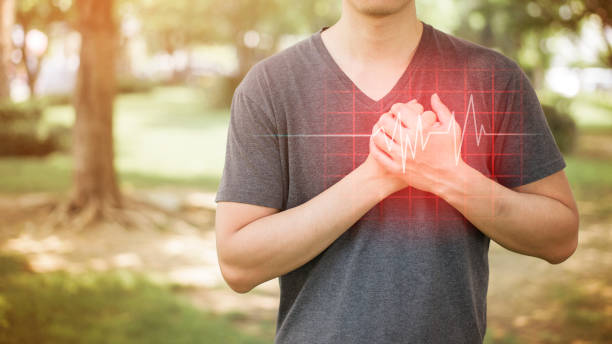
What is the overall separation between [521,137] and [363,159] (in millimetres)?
443

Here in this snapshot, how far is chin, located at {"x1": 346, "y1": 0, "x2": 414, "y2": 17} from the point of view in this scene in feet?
5.15

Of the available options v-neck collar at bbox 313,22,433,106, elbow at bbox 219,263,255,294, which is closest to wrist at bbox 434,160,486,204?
v-neck collar at bbox 313,22,433,106

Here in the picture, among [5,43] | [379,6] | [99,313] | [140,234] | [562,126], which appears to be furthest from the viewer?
[562,126]

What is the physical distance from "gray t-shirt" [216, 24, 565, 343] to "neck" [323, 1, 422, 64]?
0.16ft

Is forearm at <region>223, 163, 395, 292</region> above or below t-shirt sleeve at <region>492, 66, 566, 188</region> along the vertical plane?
below

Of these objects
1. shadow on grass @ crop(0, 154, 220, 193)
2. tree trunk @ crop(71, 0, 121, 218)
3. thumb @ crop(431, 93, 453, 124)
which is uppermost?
thumb @ crop(431, 93, 453, 124)

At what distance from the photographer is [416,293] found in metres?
1.58

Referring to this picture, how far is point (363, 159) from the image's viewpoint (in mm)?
1657

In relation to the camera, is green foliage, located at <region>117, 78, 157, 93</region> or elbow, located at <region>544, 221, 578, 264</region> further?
green foliage, located at <region>117, 78, 157, 93</region>

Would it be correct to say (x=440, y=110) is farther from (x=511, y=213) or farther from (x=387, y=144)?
(x=511, y=213)

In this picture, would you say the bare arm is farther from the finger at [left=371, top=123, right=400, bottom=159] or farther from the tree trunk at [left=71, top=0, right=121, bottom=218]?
the tree trunk at [left=71, top=0, right=121, bottom=218]

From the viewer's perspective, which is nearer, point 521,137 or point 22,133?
point 521,137

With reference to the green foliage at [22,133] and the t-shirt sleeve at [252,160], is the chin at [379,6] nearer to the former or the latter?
the t-shirt sleeve at [252,160]

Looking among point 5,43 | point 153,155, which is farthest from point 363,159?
point 5,43
